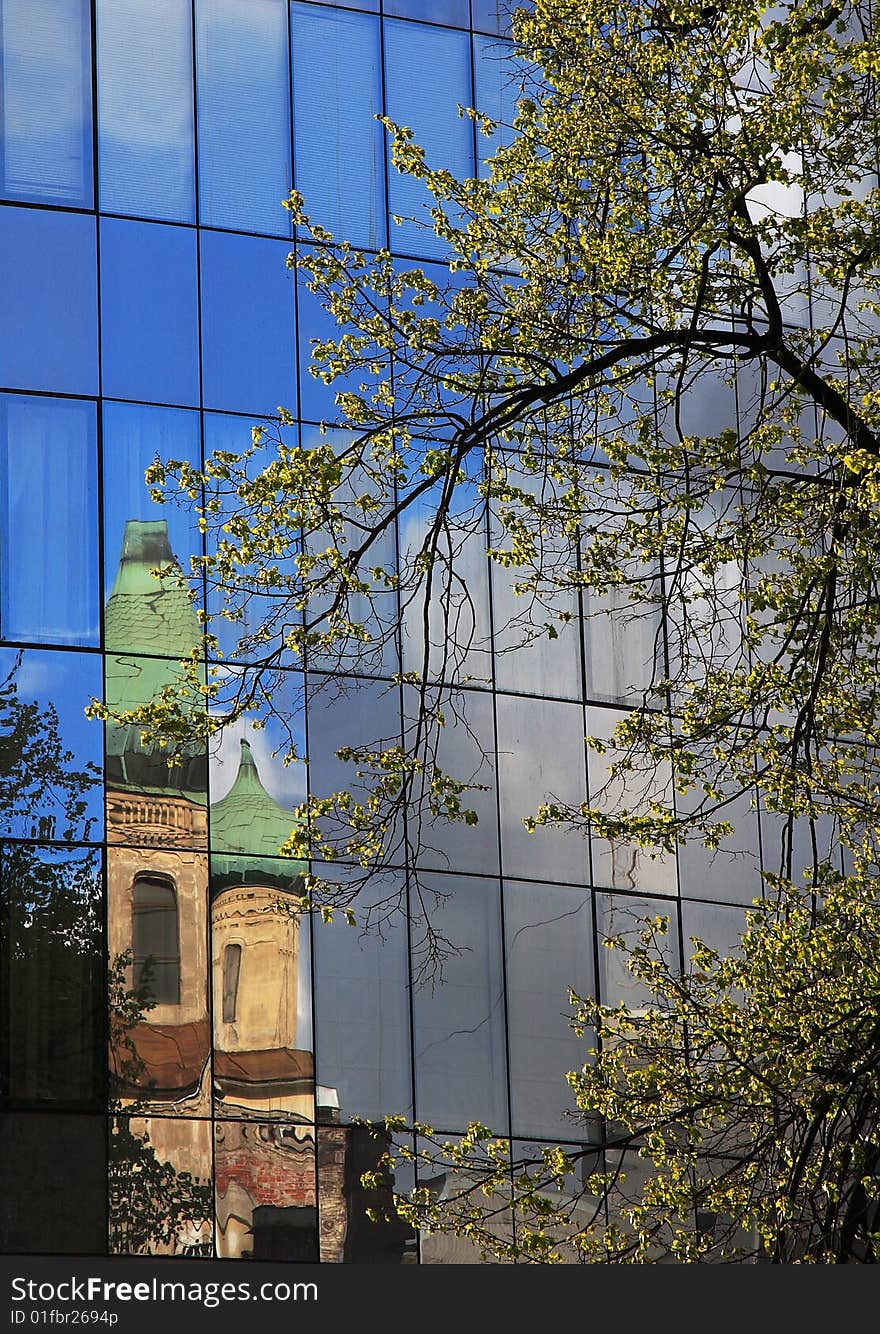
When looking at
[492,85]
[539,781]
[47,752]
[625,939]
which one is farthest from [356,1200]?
[492,85]

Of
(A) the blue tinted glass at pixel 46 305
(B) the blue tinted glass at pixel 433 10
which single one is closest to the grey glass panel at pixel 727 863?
(A) the blue tinted glass at pixel 46 305

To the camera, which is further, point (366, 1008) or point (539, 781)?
point (539, 781)

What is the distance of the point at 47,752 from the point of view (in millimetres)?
16375

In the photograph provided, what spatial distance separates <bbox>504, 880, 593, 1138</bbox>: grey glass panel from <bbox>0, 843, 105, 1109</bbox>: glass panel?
14.0 ft

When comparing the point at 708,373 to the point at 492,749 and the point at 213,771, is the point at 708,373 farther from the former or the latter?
the point at 213,771

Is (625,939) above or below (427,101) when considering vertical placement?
below

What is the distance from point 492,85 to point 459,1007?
33.4 feet

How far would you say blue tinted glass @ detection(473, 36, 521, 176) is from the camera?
1977 centimetres

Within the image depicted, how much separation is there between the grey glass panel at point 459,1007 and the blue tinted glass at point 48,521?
4398 millimetres

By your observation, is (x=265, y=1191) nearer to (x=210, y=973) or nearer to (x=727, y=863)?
(x=210, y=973)

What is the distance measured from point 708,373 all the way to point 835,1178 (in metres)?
11.4

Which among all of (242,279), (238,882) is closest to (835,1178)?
(238,882)

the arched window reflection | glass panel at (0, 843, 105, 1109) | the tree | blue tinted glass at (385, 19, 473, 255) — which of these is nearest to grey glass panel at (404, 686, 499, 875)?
the arched window reflection

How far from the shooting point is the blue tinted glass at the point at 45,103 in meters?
17.6
